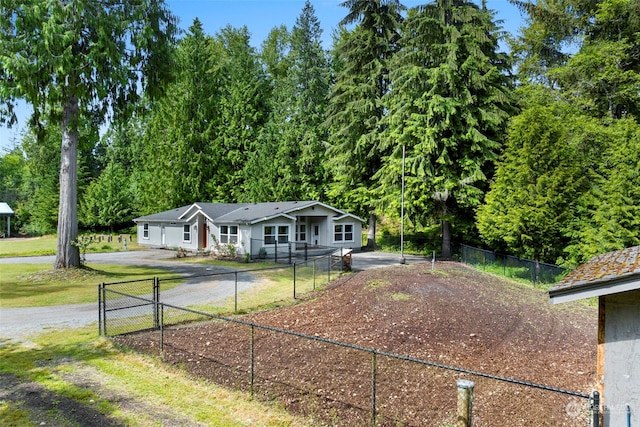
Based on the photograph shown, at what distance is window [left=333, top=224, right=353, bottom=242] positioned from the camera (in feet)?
105

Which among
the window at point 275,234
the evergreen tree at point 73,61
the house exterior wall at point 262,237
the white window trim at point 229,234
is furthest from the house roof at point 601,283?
the white window trim at point 229,234

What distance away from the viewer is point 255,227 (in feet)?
88.3

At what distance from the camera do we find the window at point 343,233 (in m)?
32.1

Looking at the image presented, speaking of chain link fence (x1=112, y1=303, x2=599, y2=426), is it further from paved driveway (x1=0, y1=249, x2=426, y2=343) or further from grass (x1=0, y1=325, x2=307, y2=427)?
paved driveway (x1=0, y1=249, x2=426, y2=343)

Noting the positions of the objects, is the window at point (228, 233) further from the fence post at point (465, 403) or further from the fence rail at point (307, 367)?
the fence post at point (465, 403)

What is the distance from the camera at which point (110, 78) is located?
18312 mm

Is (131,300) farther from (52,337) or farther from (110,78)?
(110,78)

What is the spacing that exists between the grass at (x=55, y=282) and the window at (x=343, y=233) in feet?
46.0

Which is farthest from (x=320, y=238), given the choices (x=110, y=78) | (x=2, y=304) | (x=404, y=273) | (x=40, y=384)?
(x=40, y=384)

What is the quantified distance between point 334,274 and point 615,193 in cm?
1188

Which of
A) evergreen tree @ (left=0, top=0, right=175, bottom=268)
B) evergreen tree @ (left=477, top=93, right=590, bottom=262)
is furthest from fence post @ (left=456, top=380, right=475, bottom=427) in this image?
evergreen tree @ (left=0, top=0, right=175, bottom=268)

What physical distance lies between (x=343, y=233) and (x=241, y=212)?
7885 millimetres

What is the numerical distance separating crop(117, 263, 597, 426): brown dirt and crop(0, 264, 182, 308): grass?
675 cm

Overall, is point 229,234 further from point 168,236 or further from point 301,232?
point 168,236
